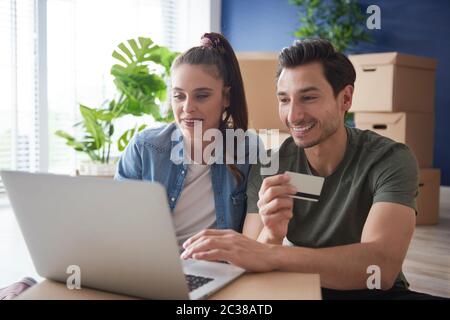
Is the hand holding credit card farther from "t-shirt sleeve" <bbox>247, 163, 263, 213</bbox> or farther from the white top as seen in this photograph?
the white top

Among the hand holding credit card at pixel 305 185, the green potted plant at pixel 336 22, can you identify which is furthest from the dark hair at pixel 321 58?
the green potted plant at pixel 336 22

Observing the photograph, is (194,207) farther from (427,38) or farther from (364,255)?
(427,38)

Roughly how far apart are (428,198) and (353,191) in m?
2.80

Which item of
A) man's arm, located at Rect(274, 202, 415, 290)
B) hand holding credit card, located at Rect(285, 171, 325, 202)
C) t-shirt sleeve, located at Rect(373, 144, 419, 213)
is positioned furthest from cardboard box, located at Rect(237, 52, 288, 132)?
hand holding credit card, located at Rect(285, 171, 325, 202)

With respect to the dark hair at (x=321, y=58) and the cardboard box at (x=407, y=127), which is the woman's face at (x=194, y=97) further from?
the cardboard box at (x=407, y=127)

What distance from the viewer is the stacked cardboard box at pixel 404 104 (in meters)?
3.75

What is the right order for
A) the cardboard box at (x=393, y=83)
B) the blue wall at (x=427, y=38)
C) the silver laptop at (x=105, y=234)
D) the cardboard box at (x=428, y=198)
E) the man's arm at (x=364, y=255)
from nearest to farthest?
the silver laptop at (x=105, y=234) < the man's arm at (x=364, y=255) < the cardboard box at (x=393, y=83) < the cardboard box at (x=428, y=198) < the blue wall at (x=427, y=38)

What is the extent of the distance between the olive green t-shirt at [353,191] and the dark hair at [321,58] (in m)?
0.17

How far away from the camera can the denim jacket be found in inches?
59.7

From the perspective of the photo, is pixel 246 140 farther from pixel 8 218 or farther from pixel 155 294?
pixel 8 218

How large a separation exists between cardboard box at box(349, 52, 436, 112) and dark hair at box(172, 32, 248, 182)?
2.39 meters

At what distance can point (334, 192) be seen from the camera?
1.35 metres

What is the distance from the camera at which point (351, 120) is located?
423cm
